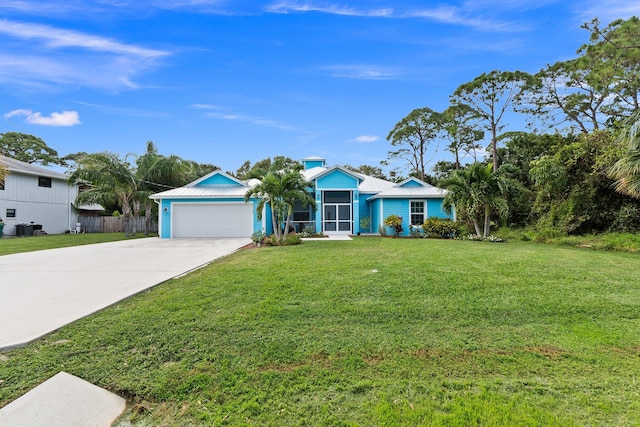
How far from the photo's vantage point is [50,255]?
10.3 m

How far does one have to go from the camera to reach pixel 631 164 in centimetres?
988

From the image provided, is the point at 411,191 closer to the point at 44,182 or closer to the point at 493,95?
the point at 493,95

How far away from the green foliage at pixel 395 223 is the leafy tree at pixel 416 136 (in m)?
16.2

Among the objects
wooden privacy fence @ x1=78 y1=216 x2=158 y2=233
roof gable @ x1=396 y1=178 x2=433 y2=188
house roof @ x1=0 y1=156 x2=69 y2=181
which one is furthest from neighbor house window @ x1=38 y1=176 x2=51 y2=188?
roof gable @ x1=396 y1=178 x2=433 y2=188

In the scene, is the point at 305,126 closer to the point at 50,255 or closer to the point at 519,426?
the point at 50,255

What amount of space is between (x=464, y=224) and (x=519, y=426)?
16.6m

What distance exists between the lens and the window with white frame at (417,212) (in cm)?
1797

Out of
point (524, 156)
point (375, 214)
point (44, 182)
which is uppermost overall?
point (524, 156)

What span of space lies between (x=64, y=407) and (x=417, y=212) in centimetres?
1750

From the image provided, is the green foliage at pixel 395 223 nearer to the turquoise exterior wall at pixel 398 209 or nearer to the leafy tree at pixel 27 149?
the turquoise exterior wall at pixel 398 209

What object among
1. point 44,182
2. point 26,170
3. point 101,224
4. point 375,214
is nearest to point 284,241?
point 375,214

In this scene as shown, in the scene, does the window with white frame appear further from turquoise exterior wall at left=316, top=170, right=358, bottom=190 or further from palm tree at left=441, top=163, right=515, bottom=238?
turquoise exterior wall at left=316, top=170, right=358, bottom=190

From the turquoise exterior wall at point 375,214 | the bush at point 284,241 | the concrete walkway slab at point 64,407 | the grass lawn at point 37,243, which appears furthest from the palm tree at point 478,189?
the grass lawn at point 37,243

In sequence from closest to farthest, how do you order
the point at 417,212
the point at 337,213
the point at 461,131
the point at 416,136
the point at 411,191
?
the point at 417,212 < the point at 411,191 < the point at 337,213 < the point at 461,131 < the point at 416,136
